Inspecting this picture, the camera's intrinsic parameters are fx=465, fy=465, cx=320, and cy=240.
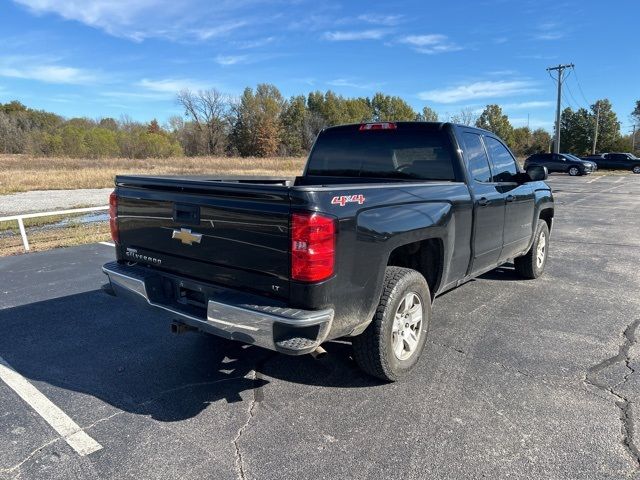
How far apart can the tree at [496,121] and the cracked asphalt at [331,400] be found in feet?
283

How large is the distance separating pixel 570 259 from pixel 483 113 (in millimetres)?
86161

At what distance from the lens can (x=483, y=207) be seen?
14.5ft

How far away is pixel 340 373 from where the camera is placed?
12.1 ft

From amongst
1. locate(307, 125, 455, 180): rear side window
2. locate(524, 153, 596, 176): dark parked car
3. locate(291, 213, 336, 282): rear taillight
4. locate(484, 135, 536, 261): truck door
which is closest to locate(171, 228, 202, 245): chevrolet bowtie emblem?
locate(291, 213, 336, 282): rear taillight

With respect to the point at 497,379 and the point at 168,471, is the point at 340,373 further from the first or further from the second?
the point at 168,471

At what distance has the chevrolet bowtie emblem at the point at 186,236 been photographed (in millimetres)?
3154

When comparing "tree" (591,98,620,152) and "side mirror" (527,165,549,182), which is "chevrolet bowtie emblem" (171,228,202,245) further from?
"tree" (591,98,620,152)

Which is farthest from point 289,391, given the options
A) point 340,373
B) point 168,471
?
point 168,471

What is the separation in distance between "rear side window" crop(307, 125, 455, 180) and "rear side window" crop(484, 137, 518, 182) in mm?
918

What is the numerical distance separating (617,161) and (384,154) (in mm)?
45958

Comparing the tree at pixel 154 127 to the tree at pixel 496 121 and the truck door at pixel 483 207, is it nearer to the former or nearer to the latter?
the tree at pixel 496 121

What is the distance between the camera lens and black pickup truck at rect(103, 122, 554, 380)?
272 cm

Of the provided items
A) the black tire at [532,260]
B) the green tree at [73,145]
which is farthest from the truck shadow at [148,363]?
the green tree at [73,145]

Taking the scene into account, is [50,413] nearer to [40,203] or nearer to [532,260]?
[532,260]
